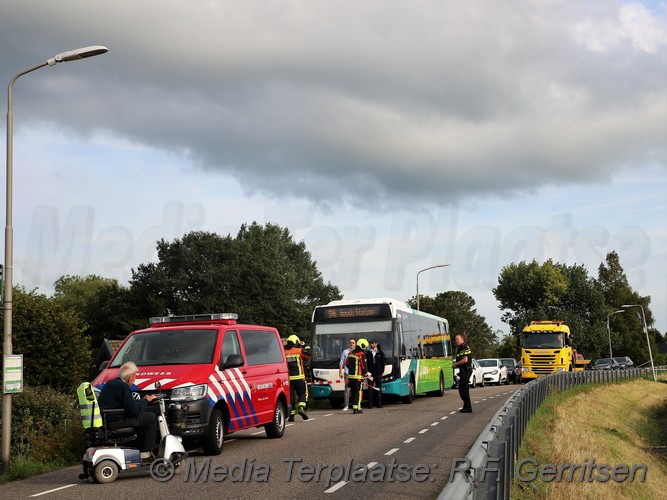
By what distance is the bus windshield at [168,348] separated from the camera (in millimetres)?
13797

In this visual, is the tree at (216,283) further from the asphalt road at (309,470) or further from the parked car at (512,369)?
the asphalt road at (309,470)

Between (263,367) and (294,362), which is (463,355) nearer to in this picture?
(294,362)

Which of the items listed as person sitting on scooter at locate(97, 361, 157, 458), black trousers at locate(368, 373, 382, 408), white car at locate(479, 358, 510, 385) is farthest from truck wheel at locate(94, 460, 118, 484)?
white car at locate(479, 358, 510, 385)

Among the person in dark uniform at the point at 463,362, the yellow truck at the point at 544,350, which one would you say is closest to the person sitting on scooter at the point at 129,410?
the person in dark uniform at the point at 463,362

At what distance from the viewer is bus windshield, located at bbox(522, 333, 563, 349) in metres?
48.3

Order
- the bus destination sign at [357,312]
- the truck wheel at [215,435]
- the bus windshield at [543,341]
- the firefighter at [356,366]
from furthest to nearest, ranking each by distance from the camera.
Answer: the bus windshield at [543,341] < the bus destination sign at [357,312] < the firefighter at [356,366] < the truck wheel at [215,435]

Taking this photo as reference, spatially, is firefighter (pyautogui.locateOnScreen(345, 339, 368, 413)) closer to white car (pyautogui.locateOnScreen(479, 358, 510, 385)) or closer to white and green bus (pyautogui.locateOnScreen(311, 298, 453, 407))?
white and green bus (pyautogui.locateOnScreen(311, 298, 453, 407))

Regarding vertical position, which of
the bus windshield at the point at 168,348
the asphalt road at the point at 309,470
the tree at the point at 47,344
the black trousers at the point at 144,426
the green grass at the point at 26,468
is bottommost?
the asphalt road at the point at 309,470

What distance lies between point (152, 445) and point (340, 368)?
13.9 m

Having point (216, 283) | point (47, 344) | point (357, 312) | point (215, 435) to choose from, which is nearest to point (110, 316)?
point (216, 283)

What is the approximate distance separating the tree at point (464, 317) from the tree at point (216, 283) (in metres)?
23.4

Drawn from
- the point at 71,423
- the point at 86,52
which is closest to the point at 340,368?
the point at 71,423

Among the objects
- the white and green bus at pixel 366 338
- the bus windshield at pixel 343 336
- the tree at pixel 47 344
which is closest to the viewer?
the white and green bus at pixel 366 338

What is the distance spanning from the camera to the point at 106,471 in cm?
1112
